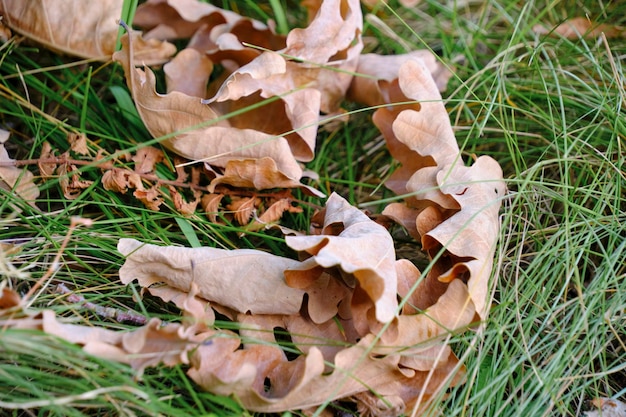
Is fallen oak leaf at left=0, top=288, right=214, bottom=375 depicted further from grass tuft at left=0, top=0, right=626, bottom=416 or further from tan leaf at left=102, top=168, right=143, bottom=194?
tan leaf at left=102, top=168, right=143, bottom=194

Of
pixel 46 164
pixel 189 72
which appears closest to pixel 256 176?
pixel 189 72

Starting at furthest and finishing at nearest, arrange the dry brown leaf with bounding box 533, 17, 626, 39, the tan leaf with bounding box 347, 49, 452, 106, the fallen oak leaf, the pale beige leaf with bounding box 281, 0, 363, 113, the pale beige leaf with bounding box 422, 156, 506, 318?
the dry brown leaf with bounding box 533, 17, 626, 39
the tan leaf with bounding box 347, 49, 452, 106
the pale beige leaf with bounding box 281, 0, 363, 113
the pale beige leaf with bounding box 422, 156, 506, 318
the fallen oak leaf

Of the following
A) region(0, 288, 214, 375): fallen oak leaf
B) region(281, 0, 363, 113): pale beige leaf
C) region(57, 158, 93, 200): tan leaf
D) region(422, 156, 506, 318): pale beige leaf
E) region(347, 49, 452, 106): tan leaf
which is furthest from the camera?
region(347, 49, 452, 106): tan leaf

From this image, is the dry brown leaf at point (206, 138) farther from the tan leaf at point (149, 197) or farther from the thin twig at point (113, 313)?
the thin twig at point (113, 313)

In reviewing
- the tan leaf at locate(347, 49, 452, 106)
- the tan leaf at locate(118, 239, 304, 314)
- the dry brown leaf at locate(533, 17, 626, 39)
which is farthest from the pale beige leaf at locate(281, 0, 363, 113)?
the dry brown leaf at locate(533, 17, 626, 39)

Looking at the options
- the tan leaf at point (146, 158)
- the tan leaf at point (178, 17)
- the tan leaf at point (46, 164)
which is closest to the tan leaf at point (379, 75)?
the tan leaf at point (178, 17)

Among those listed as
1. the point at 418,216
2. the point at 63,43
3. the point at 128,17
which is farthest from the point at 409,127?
the point at 63,43

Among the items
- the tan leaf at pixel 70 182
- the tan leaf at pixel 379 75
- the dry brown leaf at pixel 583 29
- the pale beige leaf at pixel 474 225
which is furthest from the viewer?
the dry brown leaf at pixel 583 29
